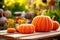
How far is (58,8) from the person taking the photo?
3881mm

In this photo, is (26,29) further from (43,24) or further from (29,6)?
(29,6)

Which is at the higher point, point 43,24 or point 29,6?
point 29,6

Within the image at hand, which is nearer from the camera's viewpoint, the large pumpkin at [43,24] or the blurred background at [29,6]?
the large pumpkin at [43,24]

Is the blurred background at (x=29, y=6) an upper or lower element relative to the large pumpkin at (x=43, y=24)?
upper

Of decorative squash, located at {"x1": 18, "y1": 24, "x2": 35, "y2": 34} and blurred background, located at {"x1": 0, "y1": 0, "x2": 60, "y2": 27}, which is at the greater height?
blurred background, located at {"x1": 0, "y1": 0, "x2": 60, "y2": 27}

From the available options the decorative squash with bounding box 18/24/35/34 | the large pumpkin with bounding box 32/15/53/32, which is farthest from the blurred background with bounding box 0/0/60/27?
the decorative squash with bounding box 18/24/35/34

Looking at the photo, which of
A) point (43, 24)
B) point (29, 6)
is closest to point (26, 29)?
point (43, 24)

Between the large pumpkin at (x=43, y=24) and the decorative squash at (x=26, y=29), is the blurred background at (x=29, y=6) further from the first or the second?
the decorative squash at (x=26, y=29)

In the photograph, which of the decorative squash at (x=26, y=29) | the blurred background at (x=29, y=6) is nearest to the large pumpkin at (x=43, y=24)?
the decorative squash at (x=26, y=29)

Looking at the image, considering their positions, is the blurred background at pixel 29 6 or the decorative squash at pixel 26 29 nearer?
the decorative squash at pixel 26 29

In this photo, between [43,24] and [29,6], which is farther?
[29,6]

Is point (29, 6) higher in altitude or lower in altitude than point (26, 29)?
higher

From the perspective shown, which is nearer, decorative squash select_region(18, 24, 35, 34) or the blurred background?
decorative squash select_region(18, 24, 35, 34)

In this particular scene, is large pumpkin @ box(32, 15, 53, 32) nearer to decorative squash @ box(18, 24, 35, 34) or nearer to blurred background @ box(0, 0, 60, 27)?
decorative squash @ box(18, 24, 35, 34)
